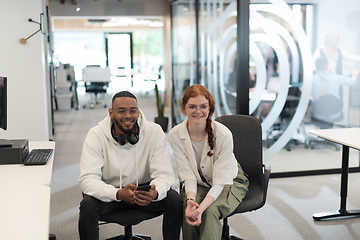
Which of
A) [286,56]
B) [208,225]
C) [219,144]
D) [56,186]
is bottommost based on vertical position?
[56,186]

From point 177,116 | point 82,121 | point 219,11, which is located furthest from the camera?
point 82,121

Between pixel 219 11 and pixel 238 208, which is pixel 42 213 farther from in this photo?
pixel 219 11

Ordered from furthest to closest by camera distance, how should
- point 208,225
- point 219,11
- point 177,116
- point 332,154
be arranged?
point 177,116 < point 219,11 < point 332,154 < point 208,225

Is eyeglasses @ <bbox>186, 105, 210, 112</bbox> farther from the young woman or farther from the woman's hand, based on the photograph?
the woman's hand

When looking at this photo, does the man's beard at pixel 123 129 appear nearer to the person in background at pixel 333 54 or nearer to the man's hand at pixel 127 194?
the man's hand at pixel 127 194

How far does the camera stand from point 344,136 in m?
2.83

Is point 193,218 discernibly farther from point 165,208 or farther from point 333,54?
point 333,54

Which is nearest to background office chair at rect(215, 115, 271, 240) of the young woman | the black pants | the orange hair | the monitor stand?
the young woman

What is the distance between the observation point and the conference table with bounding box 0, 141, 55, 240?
4.53 ft

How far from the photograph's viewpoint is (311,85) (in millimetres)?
3859

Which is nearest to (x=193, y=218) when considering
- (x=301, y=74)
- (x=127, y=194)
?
(x=127, y=194)

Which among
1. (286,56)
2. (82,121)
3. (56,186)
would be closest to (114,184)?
(56,186)

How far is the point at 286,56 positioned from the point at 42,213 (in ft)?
Answer: 9.57

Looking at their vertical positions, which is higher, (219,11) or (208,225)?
(219,11)
